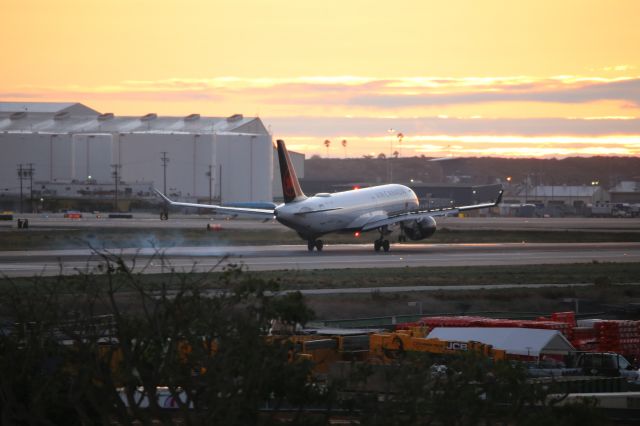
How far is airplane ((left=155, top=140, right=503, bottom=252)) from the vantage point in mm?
75062

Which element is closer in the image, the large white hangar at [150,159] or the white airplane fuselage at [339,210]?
the white airplane fuselage at [339,210]

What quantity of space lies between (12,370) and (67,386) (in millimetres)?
1330

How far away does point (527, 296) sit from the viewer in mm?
52312

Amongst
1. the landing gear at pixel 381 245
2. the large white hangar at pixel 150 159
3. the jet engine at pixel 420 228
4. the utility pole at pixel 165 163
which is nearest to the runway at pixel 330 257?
the landing gear at pixel 381 245

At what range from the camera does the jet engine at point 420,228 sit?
83188 mm

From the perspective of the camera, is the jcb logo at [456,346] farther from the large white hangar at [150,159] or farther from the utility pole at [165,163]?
the large white hangar at [150,159]

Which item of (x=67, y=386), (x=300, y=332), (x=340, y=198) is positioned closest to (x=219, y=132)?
(x=340, y=198)

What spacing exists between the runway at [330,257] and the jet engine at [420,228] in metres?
0.92

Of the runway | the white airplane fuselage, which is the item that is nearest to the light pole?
the white airplane fuselage

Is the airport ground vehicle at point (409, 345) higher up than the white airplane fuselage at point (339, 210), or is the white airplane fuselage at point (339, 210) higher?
the white airplane fuselage at point (339, 210)

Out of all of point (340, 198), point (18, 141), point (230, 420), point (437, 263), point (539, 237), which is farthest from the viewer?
point (18, 141)

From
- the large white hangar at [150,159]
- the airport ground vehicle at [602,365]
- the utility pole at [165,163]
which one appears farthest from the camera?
the large white hangar at [150,159]

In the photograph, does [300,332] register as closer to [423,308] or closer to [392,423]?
[423,308]

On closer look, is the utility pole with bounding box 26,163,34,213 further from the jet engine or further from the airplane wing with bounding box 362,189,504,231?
the airplane wing with bounding box 362,189,504,231
